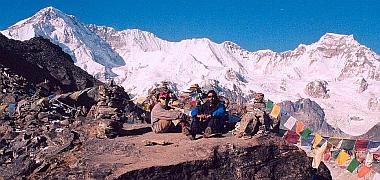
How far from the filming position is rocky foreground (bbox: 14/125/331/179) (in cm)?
1472

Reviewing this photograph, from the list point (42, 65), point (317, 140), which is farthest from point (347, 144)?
point (42, 65)

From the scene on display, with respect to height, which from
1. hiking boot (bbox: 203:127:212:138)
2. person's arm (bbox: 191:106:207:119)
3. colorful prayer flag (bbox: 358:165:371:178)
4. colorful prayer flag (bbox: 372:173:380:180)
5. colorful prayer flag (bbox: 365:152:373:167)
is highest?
person's arm (bbox: 191:106:207:119)

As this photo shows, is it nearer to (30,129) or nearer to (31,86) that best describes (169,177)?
(30,129)

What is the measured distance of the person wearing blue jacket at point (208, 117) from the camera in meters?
18.2

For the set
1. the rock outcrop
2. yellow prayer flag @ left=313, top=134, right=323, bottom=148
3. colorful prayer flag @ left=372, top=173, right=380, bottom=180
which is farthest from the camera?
the rock outcrop

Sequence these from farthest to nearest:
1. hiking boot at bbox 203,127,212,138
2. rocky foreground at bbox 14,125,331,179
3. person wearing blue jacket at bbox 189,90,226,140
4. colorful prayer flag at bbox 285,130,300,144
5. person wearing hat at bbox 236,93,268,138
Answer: colorful prayer flag at bbox 285,130,300,144
person wearing blue jacket at bbox 189,90,226,140
hiking boot at bbox 203,127,212,138
person wearing hat at bbox 236,93,268,138
rocky foreground at bbox 14,125,331,179

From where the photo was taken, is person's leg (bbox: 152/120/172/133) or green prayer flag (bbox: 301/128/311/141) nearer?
person's leg (bbox: 152/120/172/133)

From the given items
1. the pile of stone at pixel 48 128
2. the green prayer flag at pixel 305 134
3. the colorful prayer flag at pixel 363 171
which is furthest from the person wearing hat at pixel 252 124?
the colorful prayer flag at pixel 363 171

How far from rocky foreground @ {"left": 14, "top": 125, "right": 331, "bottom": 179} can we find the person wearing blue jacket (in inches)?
25.9

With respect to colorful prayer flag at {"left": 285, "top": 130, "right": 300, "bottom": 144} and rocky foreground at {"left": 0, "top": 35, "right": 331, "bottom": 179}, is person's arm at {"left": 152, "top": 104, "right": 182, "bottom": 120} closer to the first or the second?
rocky foreground at {"left": 0, "top": 35, "right": 331, "bottom": 179}

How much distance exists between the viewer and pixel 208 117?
60.2ft

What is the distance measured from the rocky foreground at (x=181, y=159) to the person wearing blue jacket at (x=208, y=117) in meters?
0.66

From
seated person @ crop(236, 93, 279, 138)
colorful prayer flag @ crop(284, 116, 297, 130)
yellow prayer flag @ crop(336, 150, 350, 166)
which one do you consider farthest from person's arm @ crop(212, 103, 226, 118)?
yellow prayer flag @ crop(336, 150, 350, 166)

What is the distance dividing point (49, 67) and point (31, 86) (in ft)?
37.6
